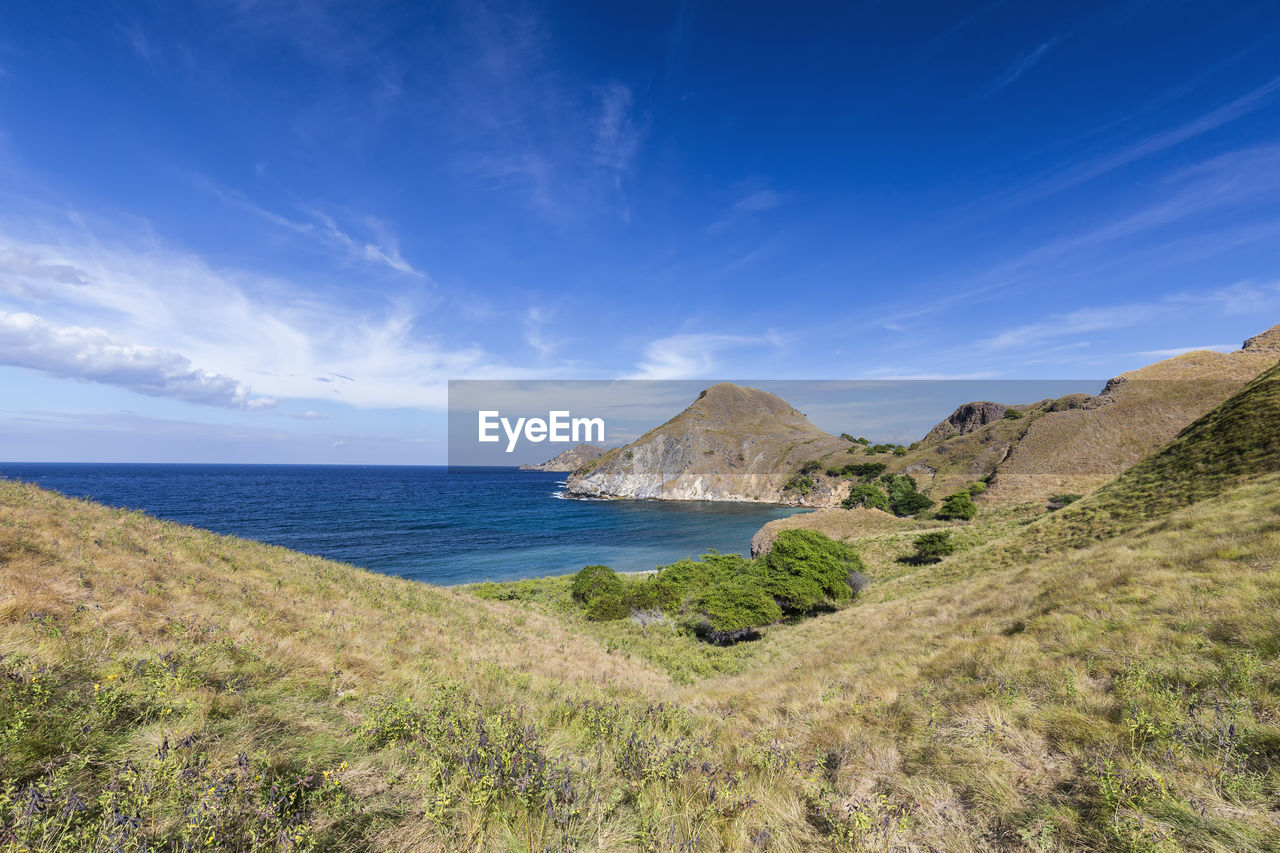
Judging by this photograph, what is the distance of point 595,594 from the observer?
91.9 feet

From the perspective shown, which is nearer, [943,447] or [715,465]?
[943,447]

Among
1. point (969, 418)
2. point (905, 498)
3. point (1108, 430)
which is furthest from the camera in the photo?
point (969, 418)

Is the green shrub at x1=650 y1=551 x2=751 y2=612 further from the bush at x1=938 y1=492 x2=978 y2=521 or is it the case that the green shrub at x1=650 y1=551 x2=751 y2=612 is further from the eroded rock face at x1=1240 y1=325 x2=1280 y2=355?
the eroded rock face at x1=1240 y1=325 x2=1280 y2=355

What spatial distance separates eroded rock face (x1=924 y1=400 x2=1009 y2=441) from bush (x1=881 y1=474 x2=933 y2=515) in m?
79.5

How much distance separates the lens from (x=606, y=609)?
1009 inches

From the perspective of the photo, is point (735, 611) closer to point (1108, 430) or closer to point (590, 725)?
point (590, 725)

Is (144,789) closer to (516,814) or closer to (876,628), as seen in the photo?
(516,814)

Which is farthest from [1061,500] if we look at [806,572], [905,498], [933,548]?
[806,572]

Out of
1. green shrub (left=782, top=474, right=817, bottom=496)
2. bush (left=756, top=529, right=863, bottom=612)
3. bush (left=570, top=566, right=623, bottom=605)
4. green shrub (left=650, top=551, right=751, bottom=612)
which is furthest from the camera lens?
green shrub (left=782, top=474, right=817, bottom=496)

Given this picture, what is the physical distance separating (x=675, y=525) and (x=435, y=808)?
78007 millimetres

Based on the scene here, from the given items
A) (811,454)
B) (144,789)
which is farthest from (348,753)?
(811,454)

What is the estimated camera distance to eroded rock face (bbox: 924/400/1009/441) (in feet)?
477

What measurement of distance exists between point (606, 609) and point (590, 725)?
20202 mm

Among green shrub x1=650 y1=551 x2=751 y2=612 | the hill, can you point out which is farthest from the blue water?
the hill
